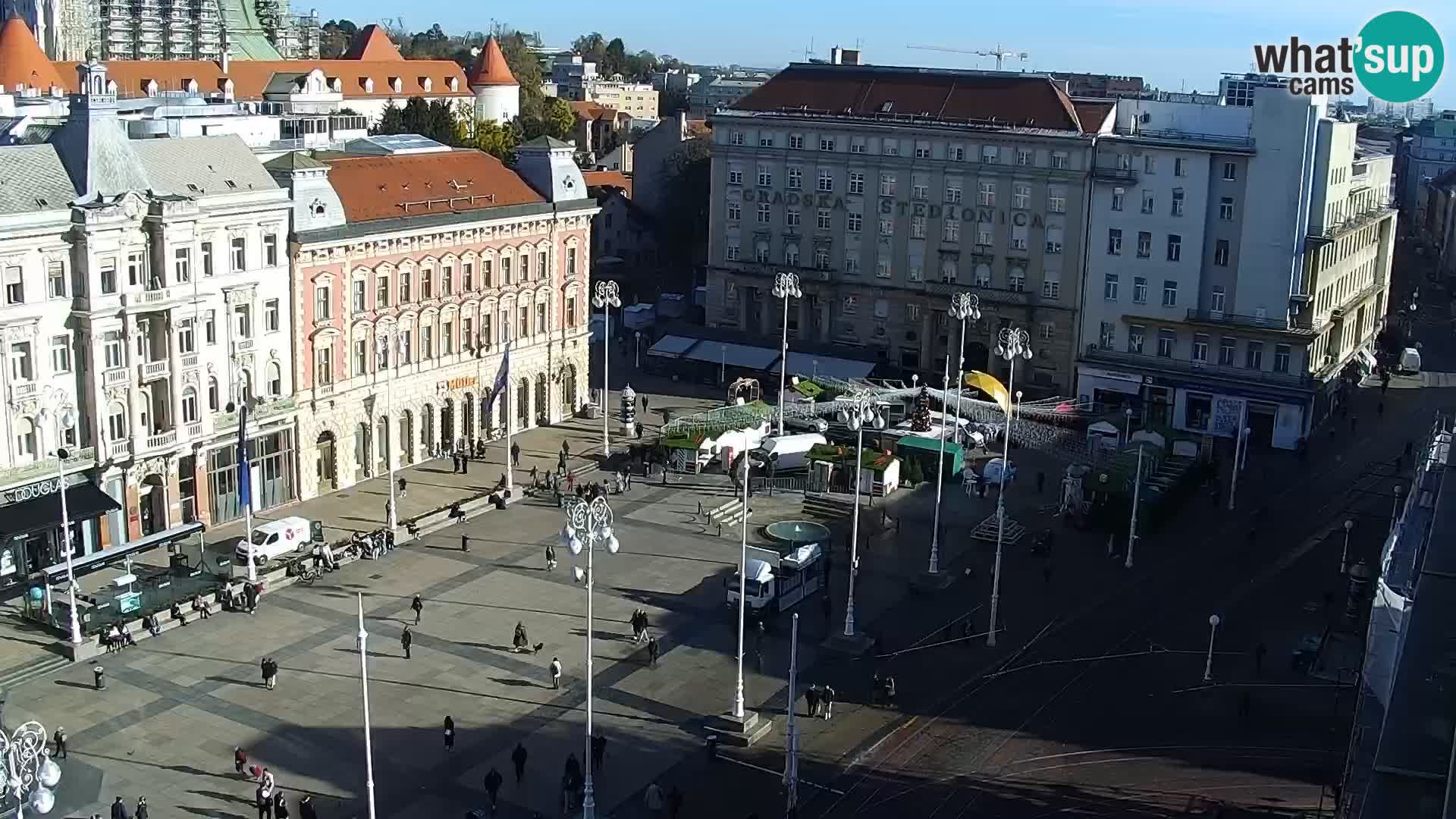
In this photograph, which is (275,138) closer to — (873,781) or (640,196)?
(873,781)

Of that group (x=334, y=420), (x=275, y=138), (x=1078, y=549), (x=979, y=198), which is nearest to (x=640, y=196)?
(x=979, y=198)

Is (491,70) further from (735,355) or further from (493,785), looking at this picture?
(493,785)

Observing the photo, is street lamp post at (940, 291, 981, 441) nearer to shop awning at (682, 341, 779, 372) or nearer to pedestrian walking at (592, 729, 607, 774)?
shop awning at (682, 341, 779, 372)

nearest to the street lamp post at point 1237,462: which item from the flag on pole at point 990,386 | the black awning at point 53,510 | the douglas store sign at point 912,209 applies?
the flag on pole at point 990,386

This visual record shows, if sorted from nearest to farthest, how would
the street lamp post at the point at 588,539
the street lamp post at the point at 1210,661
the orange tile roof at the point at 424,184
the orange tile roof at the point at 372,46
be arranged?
the street lamp post at the point at 588,539
the street lamp post at the point at 1210,661
the orange tile roof at the point at 424,184
the orange tile roof at the point at 372,46

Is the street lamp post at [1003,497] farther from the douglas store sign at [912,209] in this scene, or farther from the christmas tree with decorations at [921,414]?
the douglas store sign at [912,209]

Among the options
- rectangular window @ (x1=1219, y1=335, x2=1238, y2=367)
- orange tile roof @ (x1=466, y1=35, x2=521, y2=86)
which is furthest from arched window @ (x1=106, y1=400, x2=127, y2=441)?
orange tile roof @ (x1=466, y1=35, x2=521, y2=86)
